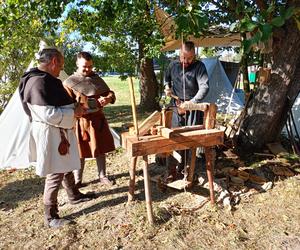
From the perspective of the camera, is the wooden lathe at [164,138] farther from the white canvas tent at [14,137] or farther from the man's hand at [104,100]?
the white canvas tent at [14,137]

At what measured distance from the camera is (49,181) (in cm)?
312

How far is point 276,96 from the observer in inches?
179

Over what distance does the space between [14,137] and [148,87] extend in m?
5.76

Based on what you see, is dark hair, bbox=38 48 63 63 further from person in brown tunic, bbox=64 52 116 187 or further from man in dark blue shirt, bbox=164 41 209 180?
man in dark blue shirt, bbox=164 41 209 180

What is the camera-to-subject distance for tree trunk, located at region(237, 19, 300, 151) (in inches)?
173

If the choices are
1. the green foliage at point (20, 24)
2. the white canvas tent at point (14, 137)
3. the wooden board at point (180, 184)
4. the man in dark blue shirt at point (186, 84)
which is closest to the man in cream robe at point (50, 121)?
the wooden board at point (180, 184)

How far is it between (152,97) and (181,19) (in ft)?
25.3

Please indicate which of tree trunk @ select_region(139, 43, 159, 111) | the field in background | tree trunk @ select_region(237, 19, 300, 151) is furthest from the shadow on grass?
tree trunk @ select_region(139, 43, 159, 111)

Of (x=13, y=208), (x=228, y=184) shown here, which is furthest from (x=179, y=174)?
(x=13, y=208)

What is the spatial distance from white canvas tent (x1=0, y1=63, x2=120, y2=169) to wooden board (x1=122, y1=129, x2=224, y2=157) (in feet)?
8.64

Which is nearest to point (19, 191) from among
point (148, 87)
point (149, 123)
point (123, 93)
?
point (149, 123)

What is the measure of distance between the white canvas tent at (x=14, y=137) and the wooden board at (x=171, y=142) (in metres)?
2.63

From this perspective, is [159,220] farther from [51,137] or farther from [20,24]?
[20,24]

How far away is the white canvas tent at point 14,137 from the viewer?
5.07 metres
